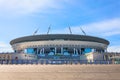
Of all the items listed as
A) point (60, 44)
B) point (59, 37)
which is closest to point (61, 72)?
point (60, 44)

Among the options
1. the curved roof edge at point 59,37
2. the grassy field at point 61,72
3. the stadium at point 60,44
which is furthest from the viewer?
the curved roof edge at point 59,37

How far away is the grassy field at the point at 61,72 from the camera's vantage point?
3570 cm

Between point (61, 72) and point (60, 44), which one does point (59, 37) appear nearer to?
point (60, 44)

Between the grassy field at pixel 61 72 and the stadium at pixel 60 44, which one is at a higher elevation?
the stadium at pixel 60 44

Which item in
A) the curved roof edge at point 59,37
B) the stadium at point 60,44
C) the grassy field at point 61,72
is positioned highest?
the curved roof edge at point 59,37

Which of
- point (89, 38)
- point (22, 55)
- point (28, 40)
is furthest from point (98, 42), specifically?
point (22, 55)

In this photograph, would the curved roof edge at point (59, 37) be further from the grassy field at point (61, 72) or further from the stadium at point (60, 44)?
the grassy field at point (61, 72)

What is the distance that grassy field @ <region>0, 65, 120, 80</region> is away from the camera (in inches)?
1406

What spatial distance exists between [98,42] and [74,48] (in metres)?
10.8

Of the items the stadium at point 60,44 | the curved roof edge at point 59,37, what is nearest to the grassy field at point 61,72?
the stadium at point 60,44

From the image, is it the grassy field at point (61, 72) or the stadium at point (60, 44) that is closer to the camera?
the grassy field at point (61, 72)

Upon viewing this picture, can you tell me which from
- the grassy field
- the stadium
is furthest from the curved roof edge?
the grassy field

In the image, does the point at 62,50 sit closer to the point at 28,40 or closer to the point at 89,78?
the point at 28,40

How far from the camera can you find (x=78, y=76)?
35.8 meters
